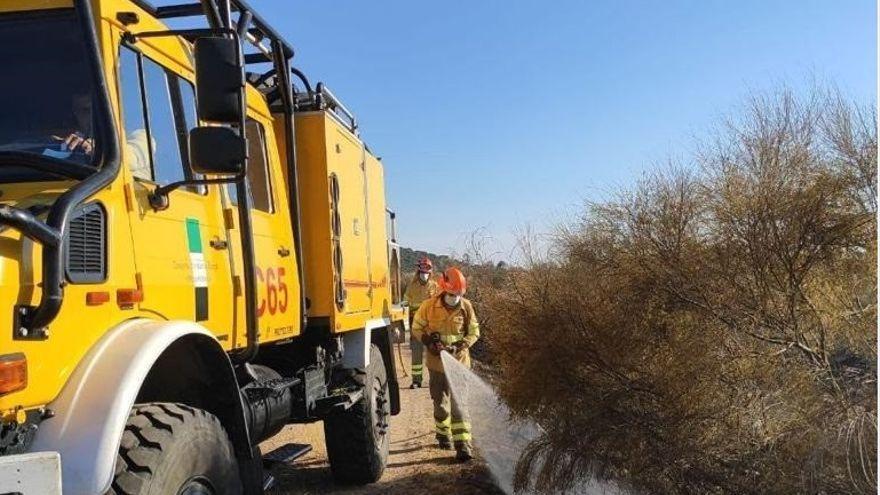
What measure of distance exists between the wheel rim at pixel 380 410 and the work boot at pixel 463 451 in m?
0.70

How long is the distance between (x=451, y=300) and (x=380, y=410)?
1.58 meters

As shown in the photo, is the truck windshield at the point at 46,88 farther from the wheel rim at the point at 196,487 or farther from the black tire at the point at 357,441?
the black tire at the point at 357,441

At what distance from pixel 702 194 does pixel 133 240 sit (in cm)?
325

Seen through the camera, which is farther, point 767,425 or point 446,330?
point 446,330

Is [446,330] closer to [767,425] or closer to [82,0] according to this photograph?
[767,425]

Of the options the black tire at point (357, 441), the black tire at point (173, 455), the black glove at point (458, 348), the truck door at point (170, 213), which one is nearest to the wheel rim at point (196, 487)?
the black tire at point (173, 455)

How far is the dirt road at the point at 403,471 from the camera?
5918 mm

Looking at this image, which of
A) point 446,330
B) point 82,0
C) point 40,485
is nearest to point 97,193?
point 82,0

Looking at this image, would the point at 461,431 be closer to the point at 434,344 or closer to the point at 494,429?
the point at 494,429

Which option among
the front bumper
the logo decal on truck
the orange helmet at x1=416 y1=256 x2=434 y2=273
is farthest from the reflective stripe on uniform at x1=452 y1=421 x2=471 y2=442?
the orange helmet at x1=416 y1=256 x2=434 y2=273

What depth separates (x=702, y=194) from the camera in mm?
4641

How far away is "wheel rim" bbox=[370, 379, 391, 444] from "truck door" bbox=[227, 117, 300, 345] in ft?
5.81

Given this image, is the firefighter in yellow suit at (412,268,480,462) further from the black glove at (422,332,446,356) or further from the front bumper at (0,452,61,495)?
the front bumper at (0,452,61,495)

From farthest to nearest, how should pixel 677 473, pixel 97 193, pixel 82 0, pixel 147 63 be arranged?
1. pixel 677 473
2. pixel 147 63
3. pixel 82 0
4. pixel 97 193
